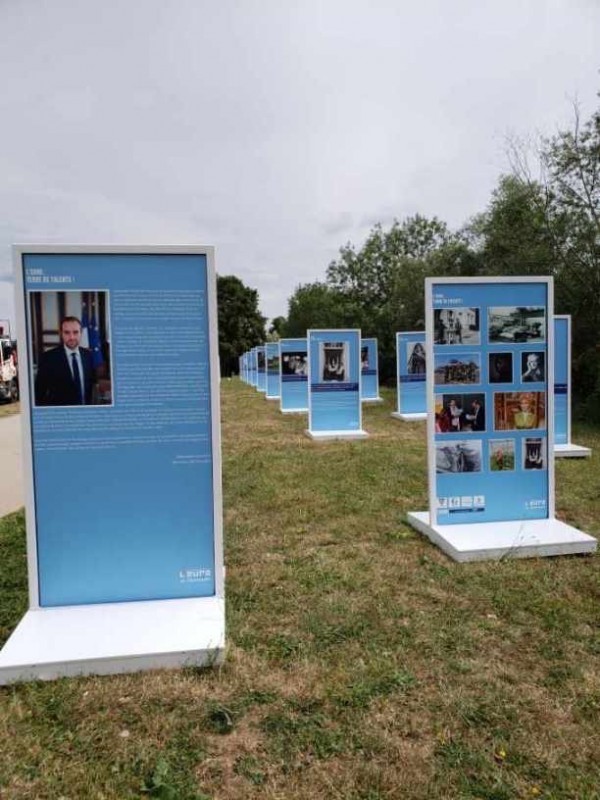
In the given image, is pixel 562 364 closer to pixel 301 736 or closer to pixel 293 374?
pixel 301 736

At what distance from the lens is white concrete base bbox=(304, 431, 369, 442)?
11078 mm

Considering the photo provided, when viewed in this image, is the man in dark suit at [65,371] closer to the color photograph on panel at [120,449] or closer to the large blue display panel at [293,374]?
the color photograph on panel at [120,449]

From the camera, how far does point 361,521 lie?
5.50 meters

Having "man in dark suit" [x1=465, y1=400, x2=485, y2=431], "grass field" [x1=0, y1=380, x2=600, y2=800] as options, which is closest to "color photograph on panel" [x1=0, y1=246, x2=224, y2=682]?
"grass field" [x1=0, y1=380, x2=600, y2=800]

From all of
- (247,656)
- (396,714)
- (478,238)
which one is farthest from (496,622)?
(478,238)

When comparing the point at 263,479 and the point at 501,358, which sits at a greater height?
the point at 501,358

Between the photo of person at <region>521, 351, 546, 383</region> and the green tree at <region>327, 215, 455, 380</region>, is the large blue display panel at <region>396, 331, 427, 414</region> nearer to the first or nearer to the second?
the photo of person at <region>521, 351, 546, 383</region>

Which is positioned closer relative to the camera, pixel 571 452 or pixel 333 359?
pixel 571 452

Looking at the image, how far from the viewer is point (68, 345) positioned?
3.04m

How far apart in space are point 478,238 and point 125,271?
23031 millimetres

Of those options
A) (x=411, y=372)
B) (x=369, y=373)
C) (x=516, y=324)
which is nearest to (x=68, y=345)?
(x=516, y=324)

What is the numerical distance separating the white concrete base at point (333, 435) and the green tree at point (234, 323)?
124 feet

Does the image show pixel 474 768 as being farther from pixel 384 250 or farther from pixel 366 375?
pixel 384 250

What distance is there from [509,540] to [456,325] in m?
1.71
